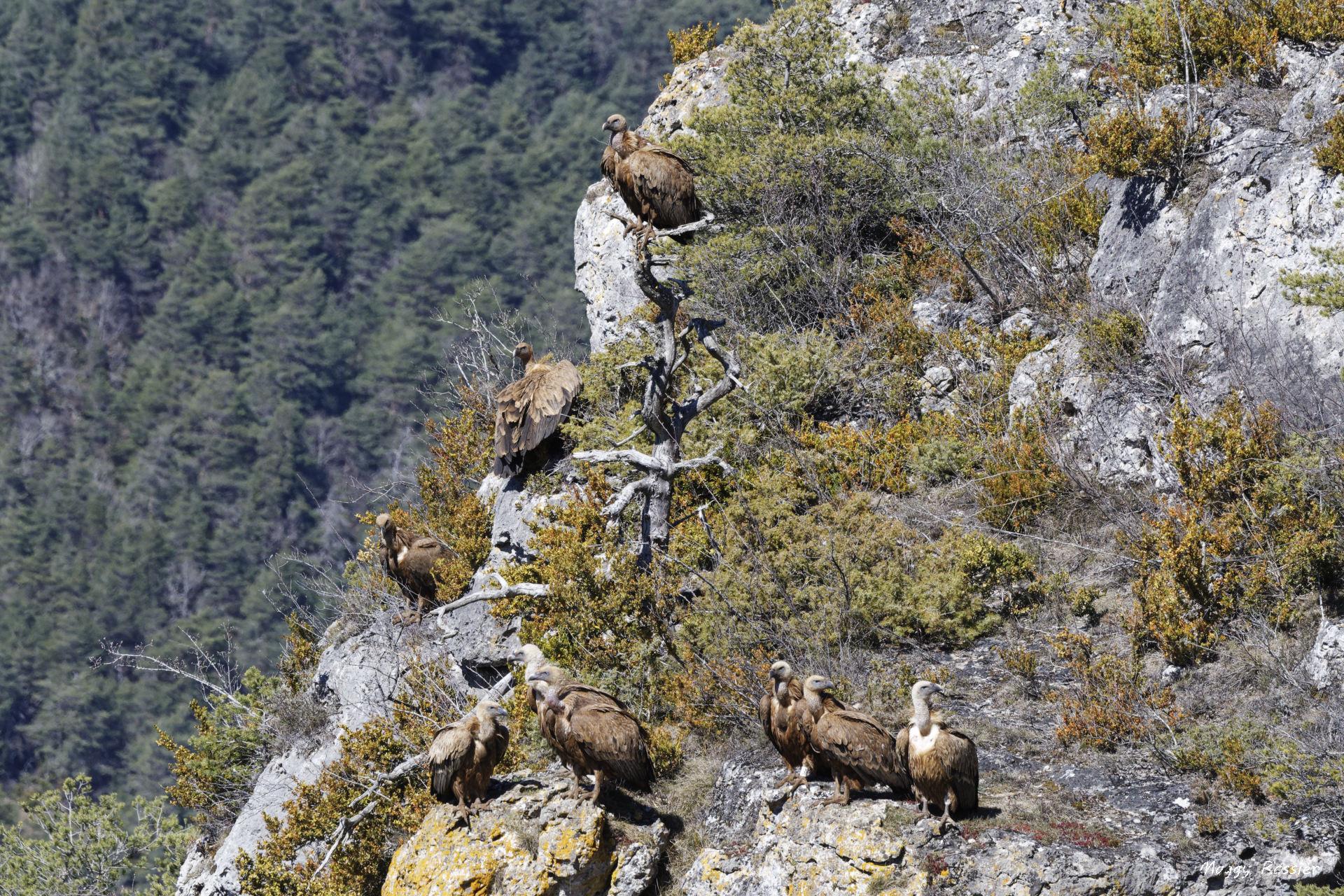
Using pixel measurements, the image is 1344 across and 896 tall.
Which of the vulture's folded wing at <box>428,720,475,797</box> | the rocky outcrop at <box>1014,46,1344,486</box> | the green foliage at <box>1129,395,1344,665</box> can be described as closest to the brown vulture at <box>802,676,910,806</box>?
the vulture's folded wing at <box>428,720,475,797</box>

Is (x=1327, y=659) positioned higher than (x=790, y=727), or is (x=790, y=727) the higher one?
(x=790, y=727)

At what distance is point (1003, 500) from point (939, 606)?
1.63 metres

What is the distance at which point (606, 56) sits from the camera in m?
85.8

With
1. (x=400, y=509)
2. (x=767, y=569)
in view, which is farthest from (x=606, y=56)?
(x=767, y=569)

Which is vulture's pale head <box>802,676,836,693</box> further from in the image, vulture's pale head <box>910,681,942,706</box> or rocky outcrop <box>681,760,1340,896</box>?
rocky outcrop <box>681,760,1340,896</box>

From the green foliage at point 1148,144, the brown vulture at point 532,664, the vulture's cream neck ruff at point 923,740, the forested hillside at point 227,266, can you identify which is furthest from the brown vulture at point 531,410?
the forested hillside at point 227,266

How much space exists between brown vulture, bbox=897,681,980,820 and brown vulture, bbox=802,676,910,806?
0.48 feet

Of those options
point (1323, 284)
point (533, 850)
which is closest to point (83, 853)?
point (533, 850)

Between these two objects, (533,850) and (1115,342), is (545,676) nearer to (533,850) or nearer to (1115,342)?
(533,850)

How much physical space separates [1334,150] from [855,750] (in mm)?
6794

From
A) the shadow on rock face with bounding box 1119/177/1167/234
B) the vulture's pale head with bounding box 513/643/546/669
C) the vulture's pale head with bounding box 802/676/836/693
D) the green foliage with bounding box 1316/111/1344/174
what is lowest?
the vulture's pale head with bounding box 513/643/546/669

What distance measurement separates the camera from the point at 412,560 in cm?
1398

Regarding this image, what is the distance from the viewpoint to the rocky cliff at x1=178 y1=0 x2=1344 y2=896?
8297mm

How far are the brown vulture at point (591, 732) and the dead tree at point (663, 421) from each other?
2.94m
